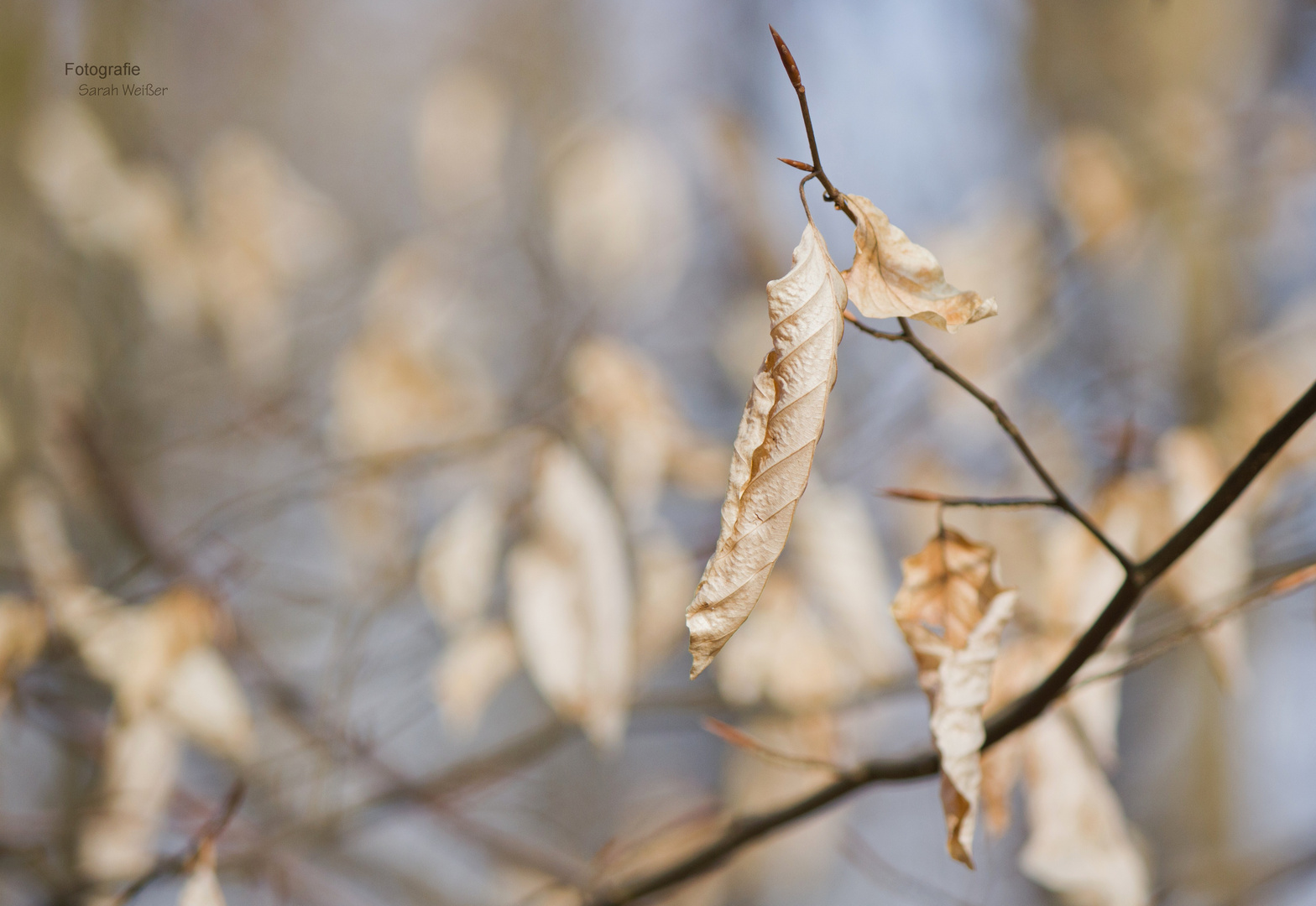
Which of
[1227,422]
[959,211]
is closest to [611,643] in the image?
[1227,422]

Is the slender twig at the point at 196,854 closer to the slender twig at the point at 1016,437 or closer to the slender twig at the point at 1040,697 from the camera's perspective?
the slender twig at the point at 1040,697

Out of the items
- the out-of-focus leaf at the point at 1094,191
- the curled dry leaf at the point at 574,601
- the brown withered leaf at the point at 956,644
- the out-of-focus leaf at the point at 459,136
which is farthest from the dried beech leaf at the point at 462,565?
the out-of-focus leaf at the point at 1094,191

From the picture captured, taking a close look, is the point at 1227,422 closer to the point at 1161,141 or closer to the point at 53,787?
the point at 1161,141

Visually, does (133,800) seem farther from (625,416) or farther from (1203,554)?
(1203,554)

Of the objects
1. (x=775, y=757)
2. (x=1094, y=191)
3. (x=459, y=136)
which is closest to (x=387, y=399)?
(x=459, y=136)

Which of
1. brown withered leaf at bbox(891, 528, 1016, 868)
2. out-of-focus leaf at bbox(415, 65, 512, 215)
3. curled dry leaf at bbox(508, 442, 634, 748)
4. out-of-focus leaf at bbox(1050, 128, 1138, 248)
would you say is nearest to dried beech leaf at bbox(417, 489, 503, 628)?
curled dry leaf at bbox(508, 442, 634, 748)

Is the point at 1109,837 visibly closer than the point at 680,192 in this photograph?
Yes
